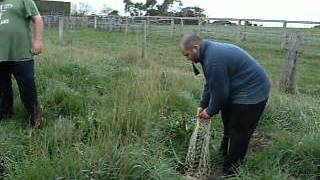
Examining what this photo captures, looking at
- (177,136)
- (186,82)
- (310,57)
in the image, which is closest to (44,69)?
(186,82)

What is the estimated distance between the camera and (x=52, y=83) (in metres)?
7.02

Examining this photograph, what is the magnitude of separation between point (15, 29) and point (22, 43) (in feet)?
0.53

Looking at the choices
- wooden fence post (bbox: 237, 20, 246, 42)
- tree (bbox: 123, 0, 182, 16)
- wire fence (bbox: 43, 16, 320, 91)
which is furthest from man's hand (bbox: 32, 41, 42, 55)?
tree (bbox: 123, 0, 182, 16)

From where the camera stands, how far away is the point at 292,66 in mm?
8734

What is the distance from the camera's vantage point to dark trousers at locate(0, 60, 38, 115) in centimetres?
530

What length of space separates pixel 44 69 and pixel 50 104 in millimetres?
1705

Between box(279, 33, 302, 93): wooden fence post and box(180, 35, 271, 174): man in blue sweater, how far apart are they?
427cm

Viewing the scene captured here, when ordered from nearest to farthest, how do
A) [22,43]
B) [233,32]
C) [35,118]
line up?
1. [22,43]
2. [35,118]
3. [233,32]

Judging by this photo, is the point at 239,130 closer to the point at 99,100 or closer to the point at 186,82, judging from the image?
the point at 99,100

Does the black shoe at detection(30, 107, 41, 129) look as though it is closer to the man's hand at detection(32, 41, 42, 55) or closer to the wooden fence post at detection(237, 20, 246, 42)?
the man's hand at detection(32, 41, 42, 55)

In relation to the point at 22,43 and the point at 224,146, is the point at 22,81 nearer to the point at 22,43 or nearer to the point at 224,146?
the point at 22,43

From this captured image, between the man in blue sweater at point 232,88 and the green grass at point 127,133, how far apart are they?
0.30 m

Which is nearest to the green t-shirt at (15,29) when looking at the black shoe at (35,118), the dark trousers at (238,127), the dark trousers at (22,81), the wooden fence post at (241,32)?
the dark trousers at (22,81)

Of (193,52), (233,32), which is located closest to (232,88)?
(193,52)
